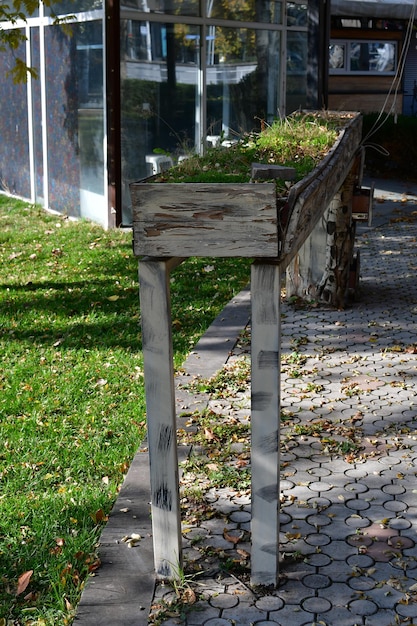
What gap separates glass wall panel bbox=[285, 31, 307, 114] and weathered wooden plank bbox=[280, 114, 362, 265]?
7886mm

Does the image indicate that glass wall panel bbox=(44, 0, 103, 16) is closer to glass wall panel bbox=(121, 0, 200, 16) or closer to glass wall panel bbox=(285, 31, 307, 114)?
glass wall panel bbox=(121, 0, 200, 16)

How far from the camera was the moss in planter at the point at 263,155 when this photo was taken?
13.9 ft

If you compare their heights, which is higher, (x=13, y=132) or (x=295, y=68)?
(x=295, y=68)

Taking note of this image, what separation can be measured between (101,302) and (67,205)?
4.98 meters

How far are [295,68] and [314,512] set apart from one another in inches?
469

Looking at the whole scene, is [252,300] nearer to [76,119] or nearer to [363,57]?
[76,119]

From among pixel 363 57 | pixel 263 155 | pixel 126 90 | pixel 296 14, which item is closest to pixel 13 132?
pixel 126 90

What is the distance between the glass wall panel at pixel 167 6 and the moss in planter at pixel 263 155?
17.5 feet

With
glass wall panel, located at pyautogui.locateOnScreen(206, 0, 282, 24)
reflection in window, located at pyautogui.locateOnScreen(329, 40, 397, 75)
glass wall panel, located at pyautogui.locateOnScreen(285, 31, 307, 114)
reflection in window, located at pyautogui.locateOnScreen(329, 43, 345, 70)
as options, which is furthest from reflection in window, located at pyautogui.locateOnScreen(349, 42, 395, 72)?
glass wall panel, located at pyautogui.locateOnScreen(206, 0, 282, 24)

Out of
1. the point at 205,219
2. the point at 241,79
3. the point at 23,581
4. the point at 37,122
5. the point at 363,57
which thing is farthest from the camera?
the point at 363,57

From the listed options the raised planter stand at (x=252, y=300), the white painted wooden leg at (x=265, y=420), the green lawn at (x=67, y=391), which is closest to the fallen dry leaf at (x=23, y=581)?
the green lawn at (x=67, y=391)

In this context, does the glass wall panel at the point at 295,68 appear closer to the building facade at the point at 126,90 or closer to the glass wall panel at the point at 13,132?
the building facade at the point at 126,90

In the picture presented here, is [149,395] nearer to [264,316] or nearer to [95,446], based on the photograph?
[264,316]

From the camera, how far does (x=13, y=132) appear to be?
46.2 feet
